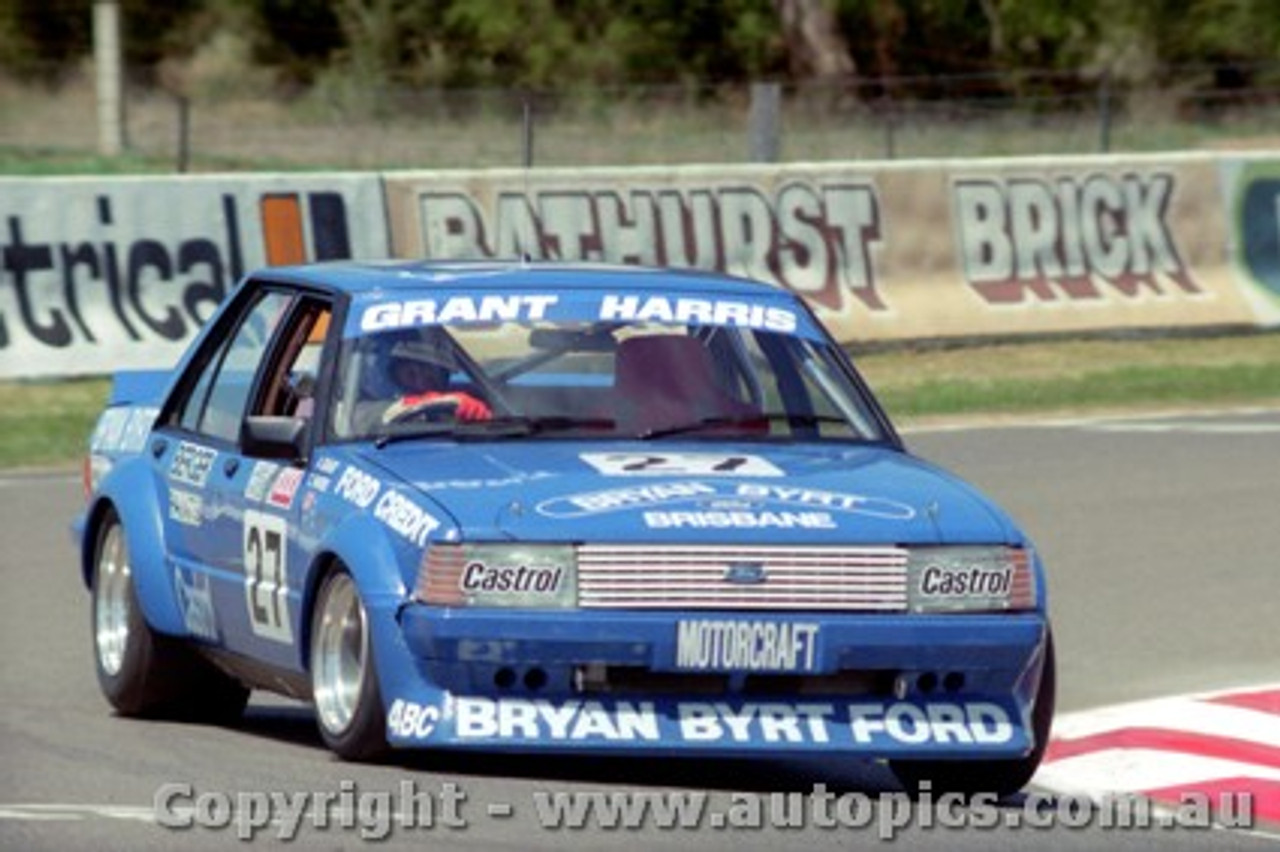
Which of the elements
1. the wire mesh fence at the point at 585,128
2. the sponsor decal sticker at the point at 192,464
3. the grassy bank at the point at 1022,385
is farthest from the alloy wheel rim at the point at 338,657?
the wire mesh fence at the point at 585,128

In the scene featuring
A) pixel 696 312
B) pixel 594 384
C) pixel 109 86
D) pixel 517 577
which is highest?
pixel 696 312

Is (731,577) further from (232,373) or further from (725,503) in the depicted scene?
(232,373)

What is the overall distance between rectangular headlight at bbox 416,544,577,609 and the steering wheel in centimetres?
99

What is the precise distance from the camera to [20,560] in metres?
14.0

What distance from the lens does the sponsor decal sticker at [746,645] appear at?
27.0 ft

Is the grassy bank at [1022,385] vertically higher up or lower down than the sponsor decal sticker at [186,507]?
lower down

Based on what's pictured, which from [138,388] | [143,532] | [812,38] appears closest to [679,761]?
[143,532]

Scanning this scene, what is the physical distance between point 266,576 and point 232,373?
44.1 inches

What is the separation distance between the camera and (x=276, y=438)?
9.15 meters

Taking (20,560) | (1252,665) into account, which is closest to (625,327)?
(1252,665)

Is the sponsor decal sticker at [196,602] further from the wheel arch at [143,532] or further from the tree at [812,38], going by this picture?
the tree at [812,38]

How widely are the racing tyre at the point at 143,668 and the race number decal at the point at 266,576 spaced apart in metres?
0.64

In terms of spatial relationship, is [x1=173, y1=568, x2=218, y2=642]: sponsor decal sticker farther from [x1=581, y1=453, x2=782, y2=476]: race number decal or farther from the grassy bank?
the grassy bank

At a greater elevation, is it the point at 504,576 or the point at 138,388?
the point at 504,576
